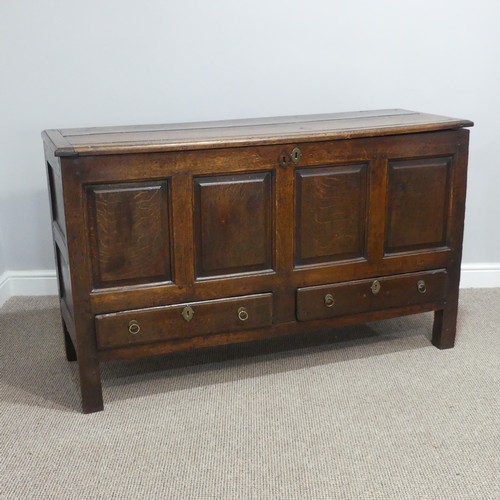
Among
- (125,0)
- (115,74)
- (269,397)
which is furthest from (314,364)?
(125,0)

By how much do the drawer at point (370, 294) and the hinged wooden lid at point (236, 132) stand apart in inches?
18.8

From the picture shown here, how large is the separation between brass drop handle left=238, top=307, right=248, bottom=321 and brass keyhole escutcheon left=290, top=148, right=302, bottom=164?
0.47m

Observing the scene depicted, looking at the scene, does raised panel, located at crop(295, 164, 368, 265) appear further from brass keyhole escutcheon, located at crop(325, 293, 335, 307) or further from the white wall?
the white wall

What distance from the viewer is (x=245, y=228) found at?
7.23 ft

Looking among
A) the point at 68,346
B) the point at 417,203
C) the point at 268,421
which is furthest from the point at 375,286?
the point at 68,346

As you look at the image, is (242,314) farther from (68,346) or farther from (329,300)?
(68,346)

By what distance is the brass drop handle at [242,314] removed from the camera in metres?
2.26

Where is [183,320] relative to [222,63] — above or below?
below

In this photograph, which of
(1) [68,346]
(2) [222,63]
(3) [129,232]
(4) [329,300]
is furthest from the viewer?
(2) [222,63]

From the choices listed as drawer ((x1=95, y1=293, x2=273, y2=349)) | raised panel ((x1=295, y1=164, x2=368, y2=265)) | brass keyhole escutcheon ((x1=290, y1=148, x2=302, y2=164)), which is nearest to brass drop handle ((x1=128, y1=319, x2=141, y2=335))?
drawer ((x1=95, y1=293, x2=273, y2=349))

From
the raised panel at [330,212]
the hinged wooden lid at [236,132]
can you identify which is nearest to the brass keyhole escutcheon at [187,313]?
the raised panel at [330,212]

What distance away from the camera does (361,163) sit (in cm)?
227

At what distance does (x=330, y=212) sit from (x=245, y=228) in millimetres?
276

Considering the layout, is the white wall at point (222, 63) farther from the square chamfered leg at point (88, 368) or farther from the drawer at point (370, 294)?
the square chamfered leg at point (88, 368)
